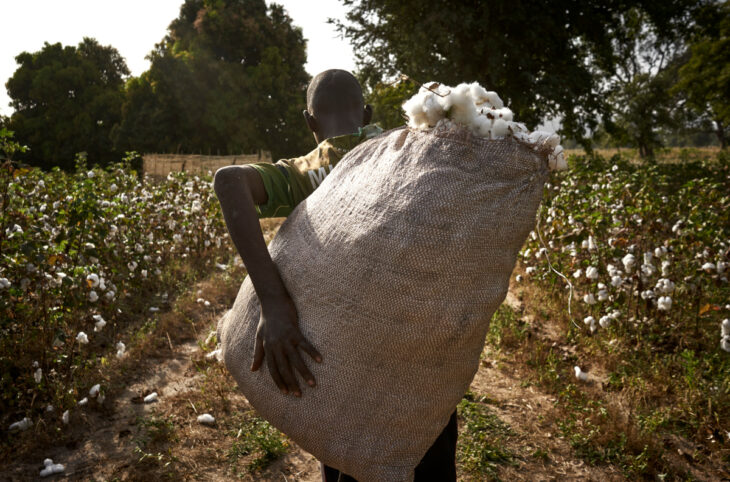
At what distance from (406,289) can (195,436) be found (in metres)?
2.30

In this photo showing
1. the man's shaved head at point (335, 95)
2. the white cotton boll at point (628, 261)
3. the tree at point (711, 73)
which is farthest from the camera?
the tree at point (711, 73)

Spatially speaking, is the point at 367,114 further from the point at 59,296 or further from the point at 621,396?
the point at 59,296

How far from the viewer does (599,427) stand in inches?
103

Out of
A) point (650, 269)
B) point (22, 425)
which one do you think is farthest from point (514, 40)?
point (22, 425)

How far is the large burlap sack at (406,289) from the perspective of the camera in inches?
43.6

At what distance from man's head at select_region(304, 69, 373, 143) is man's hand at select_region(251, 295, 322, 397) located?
73 centimetres

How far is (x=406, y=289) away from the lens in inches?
43.5

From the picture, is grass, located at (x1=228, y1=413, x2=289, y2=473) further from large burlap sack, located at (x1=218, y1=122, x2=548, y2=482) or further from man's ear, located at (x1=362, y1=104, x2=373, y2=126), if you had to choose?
man's ear, located at (x1=362, y1=104, x2=373, y2=126)

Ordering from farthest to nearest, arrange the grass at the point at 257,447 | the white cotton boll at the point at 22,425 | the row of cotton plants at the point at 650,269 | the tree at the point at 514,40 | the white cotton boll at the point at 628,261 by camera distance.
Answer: the tree at the point at 514,40, the row of cotton plants at the point at 650,269, the white cotton boll at the point at 628,261, the white cotton boll at the point at 22,425, the grass at the point at 257,447

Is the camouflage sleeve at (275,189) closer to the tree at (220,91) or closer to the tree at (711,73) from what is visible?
the tree at (711,73)

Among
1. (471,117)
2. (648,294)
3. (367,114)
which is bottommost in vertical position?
(648,294)

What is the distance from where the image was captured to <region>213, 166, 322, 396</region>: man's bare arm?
120 centimetres

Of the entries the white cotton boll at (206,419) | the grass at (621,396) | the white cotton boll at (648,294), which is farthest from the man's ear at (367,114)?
the white cotton boll at (648,294)

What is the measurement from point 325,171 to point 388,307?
0.62m
